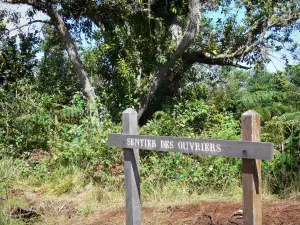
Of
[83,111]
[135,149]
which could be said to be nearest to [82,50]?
[83,111]

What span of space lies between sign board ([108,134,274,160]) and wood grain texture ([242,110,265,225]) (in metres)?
0.10

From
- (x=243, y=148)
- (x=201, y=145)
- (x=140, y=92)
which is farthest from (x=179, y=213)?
(x=140, y=92)

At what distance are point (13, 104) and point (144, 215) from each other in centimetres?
500

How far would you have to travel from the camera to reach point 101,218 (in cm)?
614

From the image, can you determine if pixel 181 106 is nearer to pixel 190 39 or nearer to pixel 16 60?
pixel 190 39

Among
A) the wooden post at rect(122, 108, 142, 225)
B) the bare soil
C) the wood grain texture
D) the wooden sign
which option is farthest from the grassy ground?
the wood grain texture

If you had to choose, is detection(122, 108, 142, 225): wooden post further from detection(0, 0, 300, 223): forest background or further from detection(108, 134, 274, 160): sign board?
detection(0, 0, 300, 223): forest background

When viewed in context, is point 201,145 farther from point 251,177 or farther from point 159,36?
point 159,36

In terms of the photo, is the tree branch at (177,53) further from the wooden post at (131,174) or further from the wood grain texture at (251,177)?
the wood grain texture at (251,177)

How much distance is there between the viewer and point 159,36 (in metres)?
10.5

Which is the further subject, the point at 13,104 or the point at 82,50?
the point at 82,50

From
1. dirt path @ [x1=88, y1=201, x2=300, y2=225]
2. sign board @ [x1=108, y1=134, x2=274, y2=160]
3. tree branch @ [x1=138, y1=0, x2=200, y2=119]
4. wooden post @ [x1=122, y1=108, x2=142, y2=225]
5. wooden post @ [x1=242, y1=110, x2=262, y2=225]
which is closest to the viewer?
sign board @ [x1=108, y1=134, x2=274, y2=160]

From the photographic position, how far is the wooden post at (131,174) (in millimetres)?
4707

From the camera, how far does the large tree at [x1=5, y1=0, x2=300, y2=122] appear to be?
Result: 1041 centimetres
